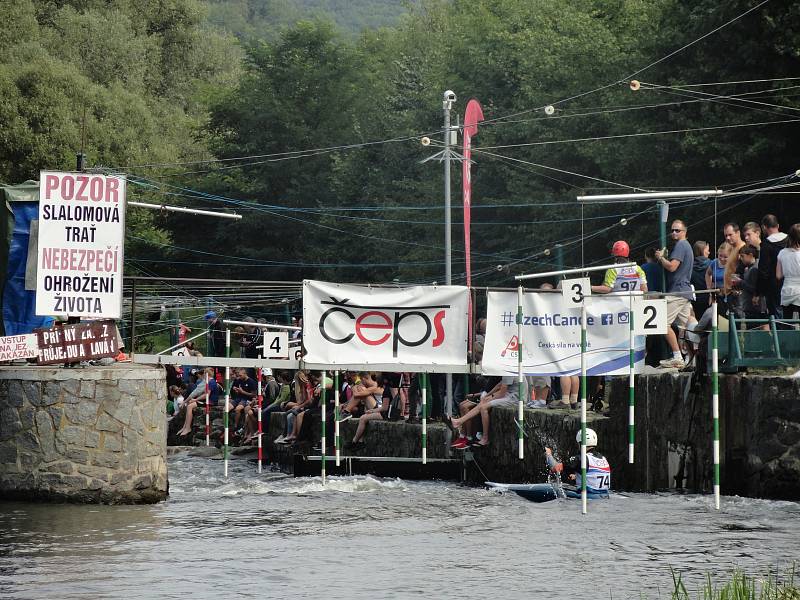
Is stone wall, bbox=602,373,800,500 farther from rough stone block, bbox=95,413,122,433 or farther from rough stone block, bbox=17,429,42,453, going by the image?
rough stone block, bbox=17,429,42,453

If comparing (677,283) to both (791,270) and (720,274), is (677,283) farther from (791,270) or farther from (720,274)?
(791,270)

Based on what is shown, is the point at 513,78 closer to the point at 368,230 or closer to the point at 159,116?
the point at 368,230

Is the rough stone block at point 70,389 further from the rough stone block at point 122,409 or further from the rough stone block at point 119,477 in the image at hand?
the rough stone block at point 119,477

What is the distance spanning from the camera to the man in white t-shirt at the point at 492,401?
79.4 ft

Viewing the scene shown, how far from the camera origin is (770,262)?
752 inches

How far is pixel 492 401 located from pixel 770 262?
6657 mm

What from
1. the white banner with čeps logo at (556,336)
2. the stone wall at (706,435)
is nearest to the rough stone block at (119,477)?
the white banner with čeps logo at (556,336)

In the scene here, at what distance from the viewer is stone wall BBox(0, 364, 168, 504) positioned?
61.7ft

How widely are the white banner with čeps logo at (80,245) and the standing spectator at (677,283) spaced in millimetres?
7631

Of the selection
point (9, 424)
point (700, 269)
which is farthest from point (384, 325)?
point (9, 424)

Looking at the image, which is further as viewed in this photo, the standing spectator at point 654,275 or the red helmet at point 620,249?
the standing spectator at point 654,275

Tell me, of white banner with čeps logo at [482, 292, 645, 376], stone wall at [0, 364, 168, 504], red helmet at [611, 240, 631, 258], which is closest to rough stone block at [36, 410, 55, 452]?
stone wall at [0, 364, 168, 504]

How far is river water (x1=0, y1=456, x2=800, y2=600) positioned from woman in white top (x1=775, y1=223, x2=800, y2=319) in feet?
8.73

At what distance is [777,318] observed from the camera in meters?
19.7
